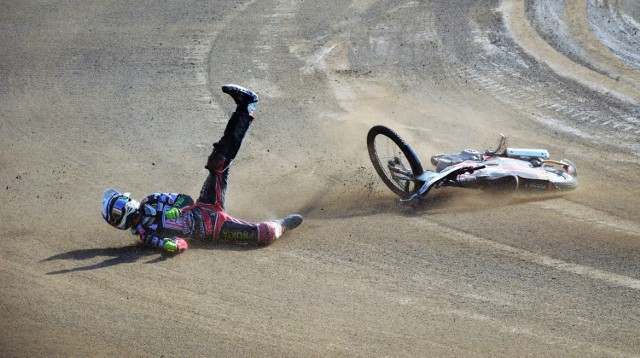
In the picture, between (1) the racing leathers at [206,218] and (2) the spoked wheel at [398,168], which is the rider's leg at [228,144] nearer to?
(1) the racing leathers at [206,218]

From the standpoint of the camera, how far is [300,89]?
17.2 metres

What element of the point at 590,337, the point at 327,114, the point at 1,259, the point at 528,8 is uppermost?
the point at 528,8

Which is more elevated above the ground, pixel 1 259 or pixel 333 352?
pixel 1 259

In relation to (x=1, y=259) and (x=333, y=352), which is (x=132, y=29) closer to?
(x=1, y=259)

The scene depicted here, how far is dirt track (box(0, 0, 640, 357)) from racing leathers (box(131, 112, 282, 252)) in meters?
0.23

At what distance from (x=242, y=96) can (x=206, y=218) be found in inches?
64.7

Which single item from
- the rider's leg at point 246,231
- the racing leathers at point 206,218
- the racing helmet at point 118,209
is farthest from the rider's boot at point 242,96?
the racing helmet at point 118,209

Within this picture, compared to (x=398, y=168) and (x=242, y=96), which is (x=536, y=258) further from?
(x=242, y=96)

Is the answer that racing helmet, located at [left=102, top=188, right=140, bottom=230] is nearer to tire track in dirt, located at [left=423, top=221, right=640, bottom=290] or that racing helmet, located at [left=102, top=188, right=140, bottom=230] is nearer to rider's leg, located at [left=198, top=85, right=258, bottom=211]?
rider's leg, located at [left=198, top=85, right=258, bottom=211]

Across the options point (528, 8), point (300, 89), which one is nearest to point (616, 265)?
point (300, 89)

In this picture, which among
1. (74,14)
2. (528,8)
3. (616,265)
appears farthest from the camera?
(74,14)

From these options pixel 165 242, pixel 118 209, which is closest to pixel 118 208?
pixel 118 209

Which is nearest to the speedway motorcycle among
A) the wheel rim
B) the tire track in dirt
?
the wheel rim

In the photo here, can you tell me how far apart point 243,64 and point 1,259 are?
925 cm
